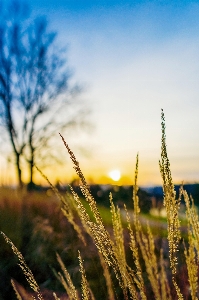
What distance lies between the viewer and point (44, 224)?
5.23 meters

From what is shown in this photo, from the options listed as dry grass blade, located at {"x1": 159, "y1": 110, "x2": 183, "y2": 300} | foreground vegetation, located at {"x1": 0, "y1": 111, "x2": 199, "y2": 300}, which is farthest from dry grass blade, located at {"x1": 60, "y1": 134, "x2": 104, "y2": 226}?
foreground vegetation, located at {"x1": 0, "y1": 111, "x2": 199, "y2": 300}

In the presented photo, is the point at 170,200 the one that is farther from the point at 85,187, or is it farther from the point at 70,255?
the point at 70,255

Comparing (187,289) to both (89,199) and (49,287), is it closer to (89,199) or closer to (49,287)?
(49,287)

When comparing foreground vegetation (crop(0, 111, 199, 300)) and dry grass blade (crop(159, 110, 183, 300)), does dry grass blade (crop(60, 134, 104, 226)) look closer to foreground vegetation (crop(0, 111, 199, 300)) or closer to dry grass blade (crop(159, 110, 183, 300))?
dry grass blade (crop(159, 110, 183, 300))

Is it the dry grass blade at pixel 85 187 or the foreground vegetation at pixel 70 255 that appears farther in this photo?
the foreground vegetation at pixel 70 255

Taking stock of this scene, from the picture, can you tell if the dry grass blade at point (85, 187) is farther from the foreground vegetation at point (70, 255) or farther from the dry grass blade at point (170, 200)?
the foreground vegetation at point (70, 255)

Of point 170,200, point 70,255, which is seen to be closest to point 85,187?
point 170,200

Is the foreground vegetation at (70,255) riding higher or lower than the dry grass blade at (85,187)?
lower

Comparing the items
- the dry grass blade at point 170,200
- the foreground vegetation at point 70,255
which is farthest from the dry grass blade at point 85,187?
the foreground vegetation at point 70,255

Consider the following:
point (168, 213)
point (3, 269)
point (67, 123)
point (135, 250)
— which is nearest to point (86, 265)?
point (3, 269)

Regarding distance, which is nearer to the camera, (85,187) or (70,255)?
(85,187)

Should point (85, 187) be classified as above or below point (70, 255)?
above

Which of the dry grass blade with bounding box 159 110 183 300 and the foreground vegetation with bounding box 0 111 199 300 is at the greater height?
the dry grass blade with bounding box 159 110 183 300

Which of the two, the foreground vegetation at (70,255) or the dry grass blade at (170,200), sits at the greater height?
the dry grass blade at (170,200)
